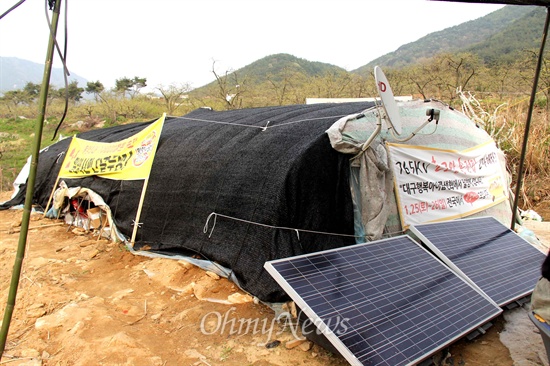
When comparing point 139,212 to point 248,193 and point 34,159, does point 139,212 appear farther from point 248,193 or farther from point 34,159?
point 34,159

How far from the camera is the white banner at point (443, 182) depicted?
188 inches

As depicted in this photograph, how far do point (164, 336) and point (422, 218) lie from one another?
350 centimetres

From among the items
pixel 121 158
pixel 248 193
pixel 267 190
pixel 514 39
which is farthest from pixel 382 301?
pixel 514 39

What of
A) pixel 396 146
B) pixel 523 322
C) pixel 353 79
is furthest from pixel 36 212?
pixel 353 79

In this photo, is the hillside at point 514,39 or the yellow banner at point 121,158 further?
the hillside at point 514,39

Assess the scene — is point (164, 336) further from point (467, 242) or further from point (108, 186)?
point (108, 186)

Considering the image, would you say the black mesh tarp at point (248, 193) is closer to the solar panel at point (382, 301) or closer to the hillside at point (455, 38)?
the solar panel at point (382, 301)

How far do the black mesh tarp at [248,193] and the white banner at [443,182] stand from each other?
3.12 feet

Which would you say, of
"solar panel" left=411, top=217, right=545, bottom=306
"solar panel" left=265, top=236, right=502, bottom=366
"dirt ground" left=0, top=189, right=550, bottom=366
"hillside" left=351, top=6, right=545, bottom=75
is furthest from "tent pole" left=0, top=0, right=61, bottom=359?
"hillside" left=351, top=6, right=545, bottom=75

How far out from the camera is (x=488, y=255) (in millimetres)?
4191

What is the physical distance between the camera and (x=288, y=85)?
3059cm

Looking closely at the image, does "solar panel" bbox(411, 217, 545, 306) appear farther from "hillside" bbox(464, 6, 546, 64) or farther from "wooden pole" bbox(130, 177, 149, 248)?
"hillside" bbox(464, 6, 546, 64)

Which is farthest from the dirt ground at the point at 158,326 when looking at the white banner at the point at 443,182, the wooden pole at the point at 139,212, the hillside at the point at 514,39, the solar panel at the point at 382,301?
the hillside at the point at 514,39

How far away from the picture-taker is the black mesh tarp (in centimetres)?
396
